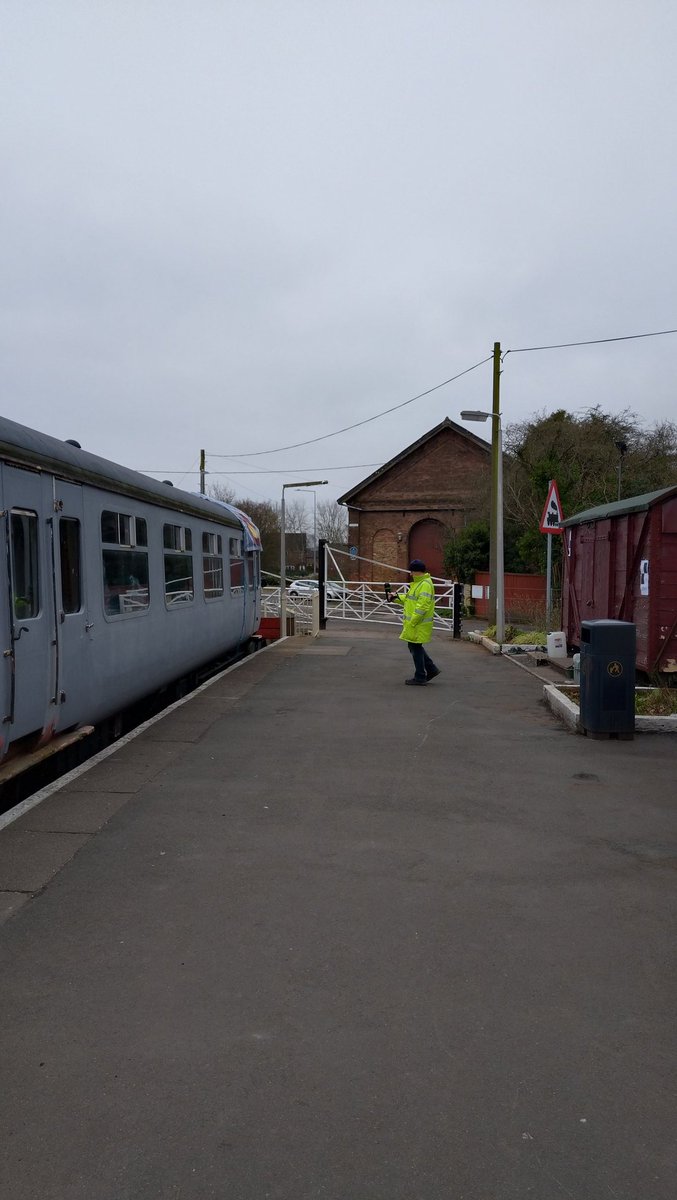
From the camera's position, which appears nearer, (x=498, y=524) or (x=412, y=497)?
(x=498, y=524)

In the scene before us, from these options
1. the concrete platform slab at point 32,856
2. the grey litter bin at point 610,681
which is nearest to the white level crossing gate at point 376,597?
the grey litter bin at point 610,681

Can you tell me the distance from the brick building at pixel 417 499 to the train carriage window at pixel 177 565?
3474 cm

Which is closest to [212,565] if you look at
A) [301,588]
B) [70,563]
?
[70,563]

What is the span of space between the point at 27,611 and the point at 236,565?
886 cm

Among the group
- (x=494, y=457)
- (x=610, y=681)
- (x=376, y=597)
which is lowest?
(x=376, y=597)

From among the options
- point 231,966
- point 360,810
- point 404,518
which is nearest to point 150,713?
point 360,810

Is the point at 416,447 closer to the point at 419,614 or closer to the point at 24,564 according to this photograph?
the point at 419,614

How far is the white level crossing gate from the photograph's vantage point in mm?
22188

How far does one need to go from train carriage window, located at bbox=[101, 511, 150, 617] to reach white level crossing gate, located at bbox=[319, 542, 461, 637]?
268 inches

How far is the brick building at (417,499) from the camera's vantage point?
45.9 meters

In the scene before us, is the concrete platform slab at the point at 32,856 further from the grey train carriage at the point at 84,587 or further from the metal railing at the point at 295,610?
the metal railing at the point at 295,610

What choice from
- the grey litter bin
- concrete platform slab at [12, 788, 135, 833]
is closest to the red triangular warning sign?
the grey litter bin

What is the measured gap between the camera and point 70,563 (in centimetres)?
687

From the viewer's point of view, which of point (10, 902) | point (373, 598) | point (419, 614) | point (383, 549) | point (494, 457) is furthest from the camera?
point (383, 549)
